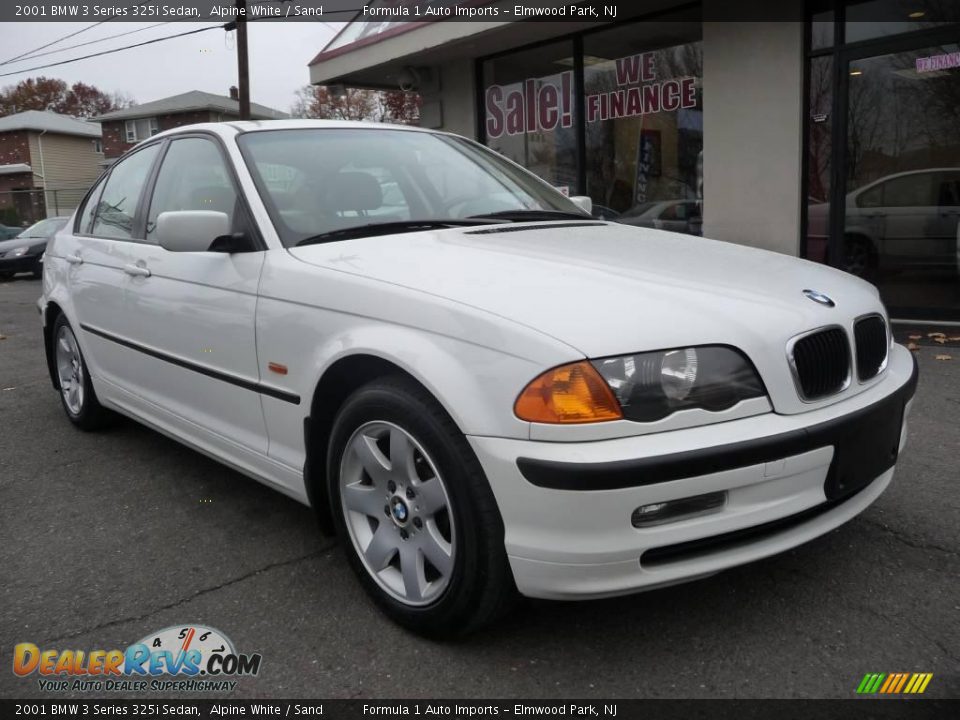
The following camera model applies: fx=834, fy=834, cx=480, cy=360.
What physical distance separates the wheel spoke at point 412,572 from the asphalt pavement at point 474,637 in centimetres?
15

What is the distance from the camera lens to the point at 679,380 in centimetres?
210

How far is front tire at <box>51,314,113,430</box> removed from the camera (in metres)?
4.57

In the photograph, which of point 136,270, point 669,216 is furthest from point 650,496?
point 669,216

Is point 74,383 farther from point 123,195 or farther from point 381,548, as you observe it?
point 381,548

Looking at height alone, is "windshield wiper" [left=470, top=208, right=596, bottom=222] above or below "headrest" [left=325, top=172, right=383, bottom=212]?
below

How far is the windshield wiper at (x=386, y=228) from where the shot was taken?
294 centimetres

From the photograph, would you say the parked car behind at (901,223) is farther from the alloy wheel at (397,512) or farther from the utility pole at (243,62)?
the utility pole at (243,62)

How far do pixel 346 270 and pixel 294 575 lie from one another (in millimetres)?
1096

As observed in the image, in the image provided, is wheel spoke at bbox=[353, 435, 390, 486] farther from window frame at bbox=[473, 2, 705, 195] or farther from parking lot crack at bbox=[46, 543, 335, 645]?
window frame at bbox=[473, 2, 705, 195]

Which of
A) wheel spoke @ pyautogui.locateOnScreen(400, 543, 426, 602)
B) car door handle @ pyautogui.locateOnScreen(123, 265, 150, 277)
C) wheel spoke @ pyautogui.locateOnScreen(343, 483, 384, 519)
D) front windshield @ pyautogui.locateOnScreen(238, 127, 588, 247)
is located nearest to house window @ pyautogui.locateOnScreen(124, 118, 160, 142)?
car door handle @ pyautogui.locateOnScreen(123, 265, 150, 277)

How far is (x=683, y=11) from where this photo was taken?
8.45 m

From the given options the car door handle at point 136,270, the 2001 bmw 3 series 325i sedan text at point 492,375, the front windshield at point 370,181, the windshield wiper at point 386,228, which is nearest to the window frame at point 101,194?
the car door handle at point 136,270

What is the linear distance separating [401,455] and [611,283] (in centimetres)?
77
